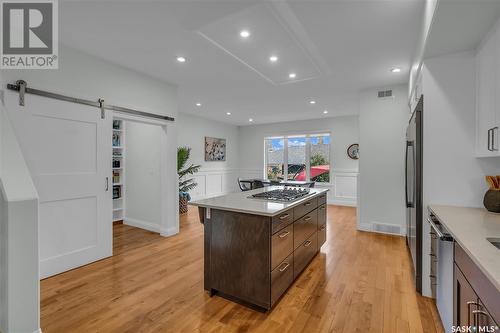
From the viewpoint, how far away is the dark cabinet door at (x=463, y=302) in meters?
1.08

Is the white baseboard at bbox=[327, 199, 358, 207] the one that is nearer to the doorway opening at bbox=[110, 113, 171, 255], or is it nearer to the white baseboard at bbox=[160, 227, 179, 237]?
the white baseboard at bbox=[160, 227, 179, 237]

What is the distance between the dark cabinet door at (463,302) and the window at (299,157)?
6093 millimetres

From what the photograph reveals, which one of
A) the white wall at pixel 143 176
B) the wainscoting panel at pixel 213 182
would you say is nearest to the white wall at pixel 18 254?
the white wall at pixel 143 176

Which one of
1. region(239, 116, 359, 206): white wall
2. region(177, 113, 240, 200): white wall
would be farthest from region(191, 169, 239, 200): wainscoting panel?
region(239, 116, 359, 206): white wall

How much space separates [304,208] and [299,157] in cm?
550

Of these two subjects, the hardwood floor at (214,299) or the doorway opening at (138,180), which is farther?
the doorway opening at (138,180)

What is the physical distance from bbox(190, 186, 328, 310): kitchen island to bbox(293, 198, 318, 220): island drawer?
0.03 meters

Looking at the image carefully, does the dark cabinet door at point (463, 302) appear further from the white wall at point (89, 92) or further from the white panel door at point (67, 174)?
the white panel door at point (67, 174)

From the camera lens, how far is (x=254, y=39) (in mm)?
2525

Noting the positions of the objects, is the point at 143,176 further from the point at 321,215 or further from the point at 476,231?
the point at 476,231

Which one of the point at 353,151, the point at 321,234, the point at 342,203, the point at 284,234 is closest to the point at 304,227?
the point at 284,234

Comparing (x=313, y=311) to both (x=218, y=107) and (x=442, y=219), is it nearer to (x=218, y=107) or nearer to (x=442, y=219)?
(x=442, y=219)

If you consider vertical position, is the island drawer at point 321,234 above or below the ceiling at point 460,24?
below

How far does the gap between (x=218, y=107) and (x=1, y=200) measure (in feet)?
15.3
